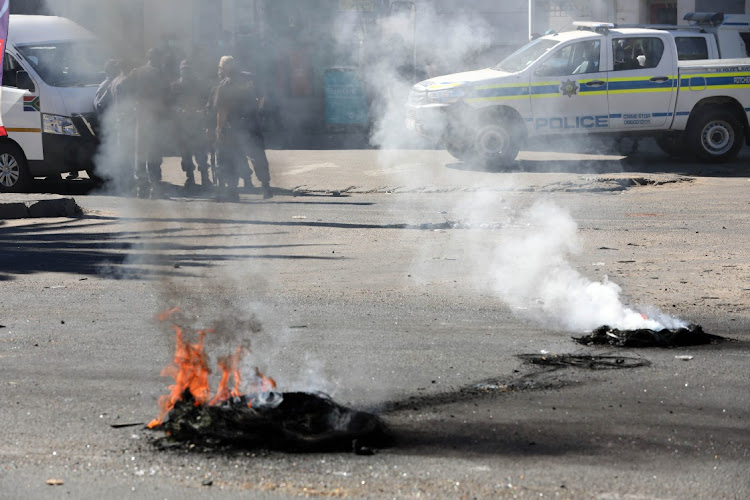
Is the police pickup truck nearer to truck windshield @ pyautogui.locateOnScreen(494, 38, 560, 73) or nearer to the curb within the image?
truck windshield @ pyautogui.locateOnScreen(494, 38, 560, 73)

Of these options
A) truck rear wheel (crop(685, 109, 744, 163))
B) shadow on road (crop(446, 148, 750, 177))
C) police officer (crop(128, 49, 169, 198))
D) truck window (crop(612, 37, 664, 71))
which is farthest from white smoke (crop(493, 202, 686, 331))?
truck rear wheel (crop(685, 109, 744, 163))

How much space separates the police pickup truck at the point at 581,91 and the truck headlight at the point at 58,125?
544 cm

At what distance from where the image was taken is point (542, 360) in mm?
6102

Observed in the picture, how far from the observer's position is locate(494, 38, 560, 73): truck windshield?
16.5m

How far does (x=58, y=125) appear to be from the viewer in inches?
563

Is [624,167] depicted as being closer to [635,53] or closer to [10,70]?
[635,53]

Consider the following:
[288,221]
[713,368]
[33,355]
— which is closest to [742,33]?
[288,221]

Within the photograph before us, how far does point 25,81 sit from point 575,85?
8.81 m

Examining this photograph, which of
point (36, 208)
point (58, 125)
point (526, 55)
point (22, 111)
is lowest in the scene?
point (36, 208)

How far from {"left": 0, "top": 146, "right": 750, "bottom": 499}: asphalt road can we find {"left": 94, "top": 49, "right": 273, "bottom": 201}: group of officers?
43 cm

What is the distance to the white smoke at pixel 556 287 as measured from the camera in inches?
277

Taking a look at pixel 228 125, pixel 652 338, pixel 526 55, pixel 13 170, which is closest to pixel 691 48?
pixel 526 55

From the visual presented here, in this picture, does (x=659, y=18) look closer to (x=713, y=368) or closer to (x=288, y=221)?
(x=288, y=221)

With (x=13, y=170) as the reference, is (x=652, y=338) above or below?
below
